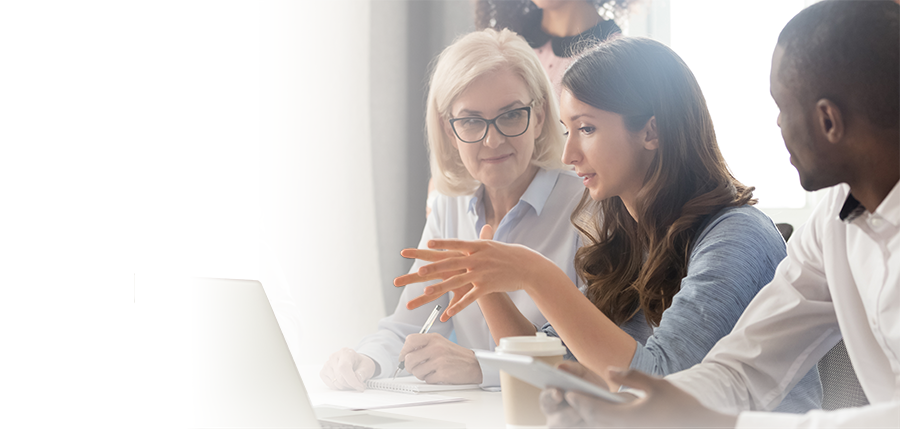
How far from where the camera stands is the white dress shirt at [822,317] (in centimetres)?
79

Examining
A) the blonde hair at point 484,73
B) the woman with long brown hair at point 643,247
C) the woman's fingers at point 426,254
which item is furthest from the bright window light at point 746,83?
the woman's fingers at point 426,254

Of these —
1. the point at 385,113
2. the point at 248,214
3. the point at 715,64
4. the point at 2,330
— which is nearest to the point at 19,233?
the point at 2,330

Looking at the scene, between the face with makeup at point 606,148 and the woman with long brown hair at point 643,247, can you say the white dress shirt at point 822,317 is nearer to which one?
the woman with long brown hair at point 643,247

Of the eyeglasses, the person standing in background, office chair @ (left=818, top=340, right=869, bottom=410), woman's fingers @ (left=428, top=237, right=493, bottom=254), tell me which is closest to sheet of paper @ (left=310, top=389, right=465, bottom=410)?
woman's fingers @ (left=428, top=237, right=493, bottom=254)

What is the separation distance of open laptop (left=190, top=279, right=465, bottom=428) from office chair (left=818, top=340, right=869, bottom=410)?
81 centimetres

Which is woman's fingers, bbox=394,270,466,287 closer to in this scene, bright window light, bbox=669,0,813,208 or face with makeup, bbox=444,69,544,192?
face with makeup, bbox=444,69,544,192

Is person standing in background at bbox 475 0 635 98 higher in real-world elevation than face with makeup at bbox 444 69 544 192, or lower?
higher

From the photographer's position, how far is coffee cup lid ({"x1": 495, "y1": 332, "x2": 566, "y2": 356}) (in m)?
0.74

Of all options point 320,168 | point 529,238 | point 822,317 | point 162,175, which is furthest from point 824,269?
point 320,168

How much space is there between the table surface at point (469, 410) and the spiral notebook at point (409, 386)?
0.03m

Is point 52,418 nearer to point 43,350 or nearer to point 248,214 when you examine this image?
point 43,350

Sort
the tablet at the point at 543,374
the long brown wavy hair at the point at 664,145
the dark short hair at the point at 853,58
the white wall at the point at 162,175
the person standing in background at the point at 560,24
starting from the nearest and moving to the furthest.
→ 1. the tablet at the point at 543,374
2. the dark short hair at the point at 853,58
3. the long brown wavy hair at the point at 664,145
4. the white wall at the point at 162,175
5. the person standing in background at the point at 560,24

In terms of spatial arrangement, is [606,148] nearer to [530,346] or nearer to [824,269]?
[824,269]

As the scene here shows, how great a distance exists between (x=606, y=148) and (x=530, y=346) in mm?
545
